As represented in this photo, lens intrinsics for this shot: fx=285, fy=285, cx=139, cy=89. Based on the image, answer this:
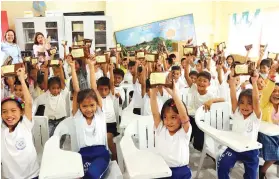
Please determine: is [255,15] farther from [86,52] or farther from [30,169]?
[30,169]

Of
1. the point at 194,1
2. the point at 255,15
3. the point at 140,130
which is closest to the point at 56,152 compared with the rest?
the point at 140,130

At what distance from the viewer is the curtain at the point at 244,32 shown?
6.04 meters

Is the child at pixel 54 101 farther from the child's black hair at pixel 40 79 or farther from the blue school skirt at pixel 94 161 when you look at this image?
the blue school skirt at pixel 94 161

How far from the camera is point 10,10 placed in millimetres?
6844

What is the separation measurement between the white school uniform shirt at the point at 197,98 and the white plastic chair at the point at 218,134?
0.38 metres

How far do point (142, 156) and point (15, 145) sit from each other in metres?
0.76

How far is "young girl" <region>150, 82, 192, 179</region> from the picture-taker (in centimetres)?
173

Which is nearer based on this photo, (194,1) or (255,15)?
(255,15)

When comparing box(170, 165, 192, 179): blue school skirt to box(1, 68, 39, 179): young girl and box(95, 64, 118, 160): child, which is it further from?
box(95, 64, 118, 160): child

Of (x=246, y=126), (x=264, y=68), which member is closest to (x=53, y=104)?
(x=246, y=126)

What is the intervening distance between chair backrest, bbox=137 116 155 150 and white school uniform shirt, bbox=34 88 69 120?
42.6 inches

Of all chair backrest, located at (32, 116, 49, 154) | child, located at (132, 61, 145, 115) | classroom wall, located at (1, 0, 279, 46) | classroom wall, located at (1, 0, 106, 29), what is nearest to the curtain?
classroom wall, located at (1, 0, 279, 46)

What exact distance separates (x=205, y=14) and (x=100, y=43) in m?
2.96

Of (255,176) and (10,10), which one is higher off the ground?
(10,10)
